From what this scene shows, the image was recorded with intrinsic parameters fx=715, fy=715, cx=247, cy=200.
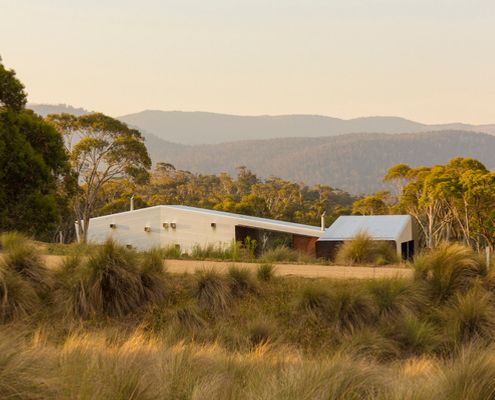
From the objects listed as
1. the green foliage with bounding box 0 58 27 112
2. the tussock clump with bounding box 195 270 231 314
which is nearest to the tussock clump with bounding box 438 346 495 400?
the tussock clump with bounding box 195 270 231 314

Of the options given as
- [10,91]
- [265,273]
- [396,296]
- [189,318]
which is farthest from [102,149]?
[396,296]

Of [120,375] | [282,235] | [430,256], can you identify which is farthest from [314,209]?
[120,375]

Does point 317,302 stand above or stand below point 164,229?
below

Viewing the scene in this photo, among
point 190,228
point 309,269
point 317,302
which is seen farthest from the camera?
point 190,228

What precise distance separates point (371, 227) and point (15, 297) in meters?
21.1

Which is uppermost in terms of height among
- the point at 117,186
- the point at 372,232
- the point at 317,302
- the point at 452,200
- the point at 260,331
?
the point at 117,186

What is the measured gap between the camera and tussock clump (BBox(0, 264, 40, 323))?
37.3 ft

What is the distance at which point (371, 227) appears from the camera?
30.7m

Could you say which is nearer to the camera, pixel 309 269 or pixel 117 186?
pixel 309 269

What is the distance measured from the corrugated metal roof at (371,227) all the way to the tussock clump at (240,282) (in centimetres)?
1380

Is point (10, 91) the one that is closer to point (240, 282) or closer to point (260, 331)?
point (240, 282)

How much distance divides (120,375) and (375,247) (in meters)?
13.8

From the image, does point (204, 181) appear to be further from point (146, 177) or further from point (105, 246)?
point (105, 246)

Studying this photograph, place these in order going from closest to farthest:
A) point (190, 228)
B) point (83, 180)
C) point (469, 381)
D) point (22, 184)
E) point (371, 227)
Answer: point (469, 381) → point (22, 184) → point (371, 227) → point (190, 228) → point (83, 180)
